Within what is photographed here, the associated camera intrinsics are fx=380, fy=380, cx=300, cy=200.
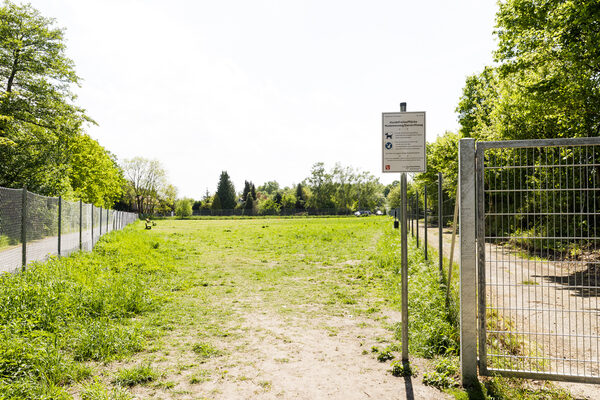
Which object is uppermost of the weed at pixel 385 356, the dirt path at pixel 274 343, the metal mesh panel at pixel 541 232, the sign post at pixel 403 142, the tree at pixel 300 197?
the tree at pixel 300 197

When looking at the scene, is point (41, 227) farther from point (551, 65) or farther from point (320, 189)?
point (320, 189)

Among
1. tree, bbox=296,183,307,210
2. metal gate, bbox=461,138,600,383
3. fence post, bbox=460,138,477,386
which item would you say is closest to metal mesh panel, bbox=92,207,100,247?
fence post, bbox=460,138,477,386

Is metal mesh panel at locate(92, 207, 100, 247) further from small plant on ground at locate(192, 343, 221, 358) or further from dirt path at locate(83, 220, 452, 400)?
small plant on ground at locate(192, 343, 221, 358)

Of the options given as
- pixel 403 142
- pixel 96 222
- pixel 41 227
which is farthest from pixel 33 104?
pixel 403 142

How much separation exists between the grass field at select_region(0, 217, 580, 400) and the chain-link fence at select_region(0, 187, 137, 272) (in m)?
0.48

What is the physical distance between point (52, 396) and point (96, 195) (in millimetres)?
55972

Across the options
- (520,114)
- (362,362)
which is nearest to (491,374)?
(362,362)

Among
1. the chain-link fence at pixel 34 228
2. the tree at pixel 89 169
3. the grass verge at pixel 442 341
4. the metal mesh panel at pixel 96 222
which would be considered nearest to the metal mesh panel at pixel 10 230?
the chain-link fence at pixel 34 228

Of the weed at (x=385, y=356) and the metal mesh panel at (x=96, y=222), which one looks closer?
the weed at (x=385, y=356)

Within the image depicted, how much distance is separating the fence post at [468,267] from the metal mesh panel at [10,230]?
24.9 ft

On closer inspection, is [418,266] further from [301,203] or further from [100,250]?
[301,203]

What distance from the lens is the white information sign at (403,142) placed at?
170 inches

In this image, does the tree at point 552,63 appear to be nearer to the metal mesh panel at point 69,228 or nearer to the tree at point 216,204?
the metal mesh panel at point 69,228

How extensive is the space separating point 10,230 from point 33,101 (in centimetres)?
2425
